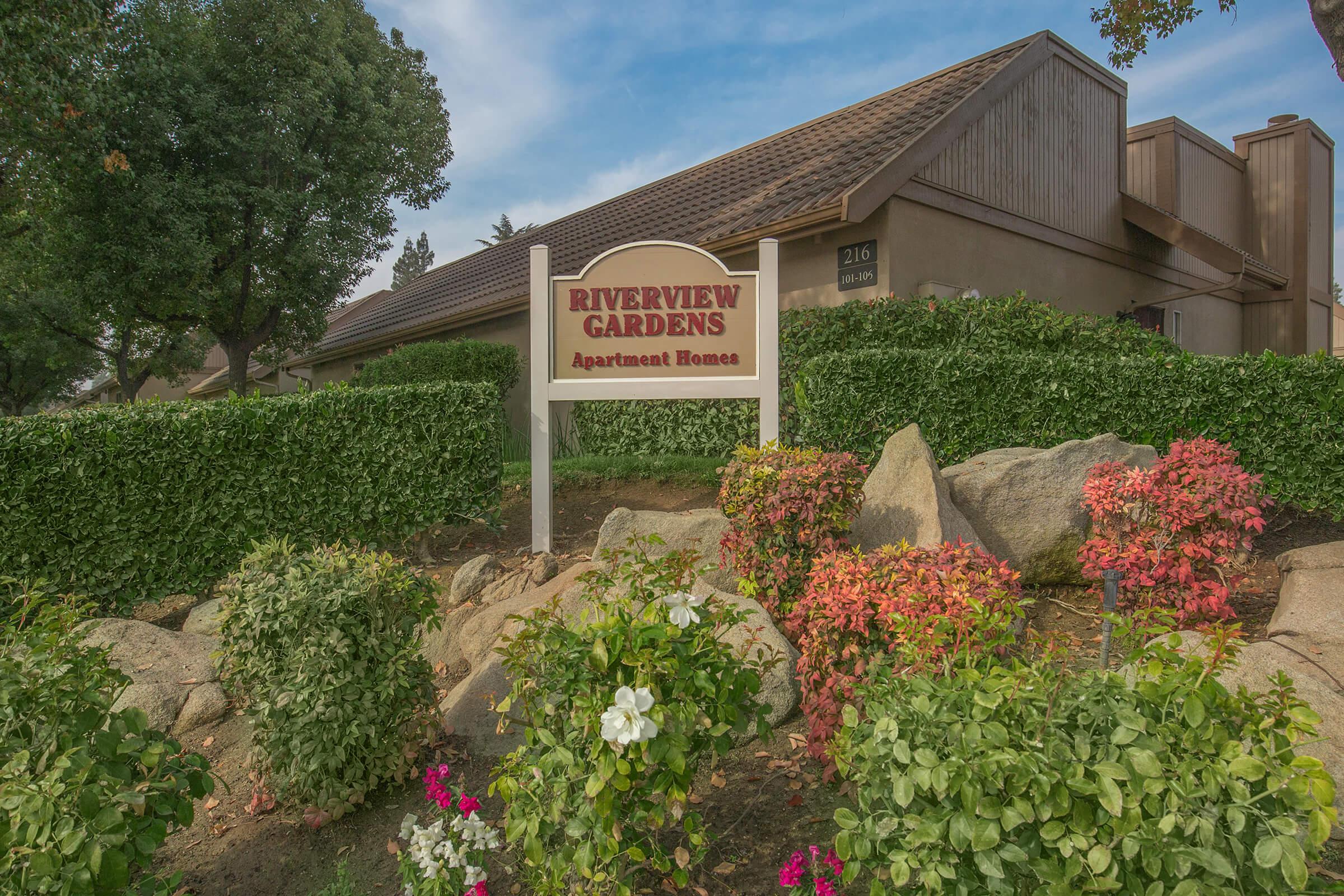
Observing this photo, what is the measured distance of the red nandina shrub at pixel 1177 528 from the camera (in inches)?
166

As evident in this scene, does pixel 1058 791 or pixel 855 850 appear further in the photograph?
pixel 855 850

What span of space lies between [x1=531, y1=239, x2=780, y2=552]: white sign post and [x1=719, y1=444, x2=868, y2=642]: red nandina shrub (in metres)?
1.73

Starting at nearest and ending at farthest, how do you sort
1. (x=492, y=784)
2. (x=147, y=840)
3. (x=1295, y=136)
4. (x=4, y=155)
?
(x=147, y=840) → (x=492, y=784) → (x=4, y=155) → (x=1295, y=136)

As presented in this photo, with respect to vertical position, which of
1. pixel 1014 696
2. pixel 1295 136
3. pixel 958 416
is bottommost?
pixel 1014 696

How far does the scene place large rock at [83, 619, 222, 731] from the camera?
4.07 m

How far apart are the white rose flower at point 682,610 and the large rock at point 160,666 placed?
9.94 feet

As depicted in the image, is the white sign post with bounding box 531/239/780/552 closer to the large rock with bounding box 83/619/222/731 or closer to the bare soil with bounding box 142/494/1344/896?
the large rock with bounding box 83/619/222/731

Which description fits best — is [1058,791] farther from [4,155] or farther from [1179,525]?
[4,155]

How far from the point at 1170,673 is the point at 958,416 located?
483 centimetres

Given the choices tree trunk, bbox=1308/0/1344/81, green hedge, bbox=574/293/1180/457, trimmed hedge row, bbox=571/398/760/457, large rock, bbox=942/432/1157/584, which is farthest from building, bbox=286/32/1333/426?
large rock, bbox=942/432/1157/584

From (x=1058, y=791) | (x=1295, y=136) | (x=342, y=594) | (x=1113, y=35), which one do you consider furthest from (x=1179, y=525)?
(x=1295, y=136)

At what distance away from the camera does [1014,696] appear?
6.19ft

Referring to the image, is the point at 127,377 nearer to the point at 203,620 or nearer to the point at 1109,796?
the point at 203,620

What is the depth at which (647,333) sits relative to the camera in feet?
20.9
